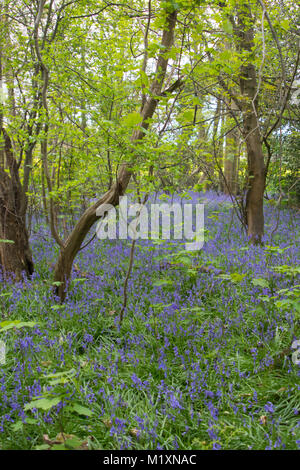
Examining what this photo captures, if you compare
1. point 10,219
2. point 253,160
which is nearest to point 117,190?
point 10,219

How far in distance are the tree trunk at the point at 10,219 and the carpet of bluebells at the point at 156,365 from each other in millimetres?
436

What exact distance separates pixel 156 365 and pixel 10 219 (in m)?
3.41

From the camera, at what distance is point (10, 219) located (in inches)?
199

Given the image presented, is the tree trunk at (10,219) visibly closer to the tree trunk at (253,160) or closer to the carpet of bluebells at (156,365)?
the carpet of bluebells at (156,365)

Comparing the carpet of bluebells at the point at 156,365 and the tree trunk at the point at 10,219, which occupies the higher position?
the tree trunk at the point at 10,219

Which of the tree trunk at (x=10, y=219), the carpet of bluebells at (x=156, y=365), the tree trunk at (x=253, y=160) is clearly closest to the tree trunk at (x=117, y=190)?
the carpet of bluebells at (x=156, y=365)

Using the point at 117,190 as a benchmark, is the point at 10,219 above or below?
below

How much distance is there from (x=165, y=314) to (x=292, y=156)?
24.9ft

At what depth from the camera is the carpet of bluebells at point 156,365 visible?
6.88 feet

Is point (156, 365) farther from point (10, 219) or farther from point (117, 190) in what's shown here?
point (10, 219)

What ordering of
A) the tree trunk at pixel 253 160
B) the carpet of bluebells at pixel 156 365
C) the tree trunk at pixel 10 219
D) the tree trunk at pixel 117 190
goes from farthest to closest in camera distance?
1. the tree trunk at pixel 253 160
2. the tree trunk at pixel 10 219
3. the tree trunk at pixel 117 190
4. the carpet of bluebells at pixel 156 365

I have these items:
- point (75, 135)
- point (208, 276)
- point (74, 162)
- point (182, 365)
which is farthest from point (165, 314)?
point (74, 162)

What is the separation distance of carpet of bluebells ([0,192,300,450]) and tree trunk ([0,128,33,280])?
1.43ft
